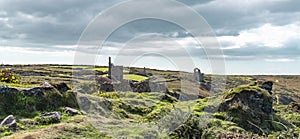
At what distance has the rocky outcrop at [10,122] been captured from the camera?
1325cm

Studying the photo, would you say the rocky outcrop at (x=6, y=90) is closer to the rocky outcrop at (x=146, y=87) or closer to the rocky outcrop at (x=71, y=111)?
the rocky outcrop at (x=71, y=111)

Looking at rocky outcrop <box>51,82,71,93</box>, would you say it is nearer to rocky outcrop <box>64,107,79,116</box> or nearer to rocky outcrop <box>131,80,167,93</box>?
rocky outcrop <box>64,107,79,116</box>

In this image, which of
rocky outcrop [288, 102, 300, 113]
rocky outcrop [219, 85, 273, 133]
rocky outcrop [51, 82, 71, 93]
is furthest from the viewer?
rocky outcrop [288, 102, 300, 113]

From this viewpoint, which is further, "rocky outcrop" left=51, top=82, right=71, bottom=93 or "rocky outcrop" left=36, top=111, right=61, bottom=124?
"rocky outcrop" left=51, top=82, right=71, bottom=93

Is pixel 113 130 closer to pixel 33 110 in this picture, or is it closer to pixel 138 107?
pixel 33 110

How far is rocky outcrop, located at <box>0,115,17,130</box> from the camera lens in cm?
1325

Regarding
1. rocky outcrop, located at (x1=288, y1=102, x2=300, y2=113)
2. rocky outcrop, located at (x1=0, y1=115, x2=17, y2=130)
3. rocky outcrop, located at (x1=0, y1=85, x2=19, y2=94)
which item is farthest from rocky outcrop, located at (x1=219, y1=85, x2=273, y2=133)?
rocky outcrop, located at (x1=0, y1=115, x2=17, y2=130)

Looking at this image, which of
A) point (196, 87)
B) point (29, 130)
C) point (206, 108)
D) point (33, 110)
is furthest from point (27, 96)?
point (196, 87)

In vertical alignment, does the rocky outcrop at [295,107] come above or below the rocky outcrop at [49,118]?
below

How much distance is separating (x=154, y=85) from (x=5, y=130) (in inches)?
824

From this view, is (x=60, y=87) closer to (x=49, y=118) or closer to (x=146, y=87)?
(x=49, y=118)

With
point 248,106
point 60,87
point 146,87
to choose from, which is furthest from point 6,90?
point 146,87

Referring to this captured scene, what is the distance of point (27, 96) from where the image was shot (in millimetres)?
16328

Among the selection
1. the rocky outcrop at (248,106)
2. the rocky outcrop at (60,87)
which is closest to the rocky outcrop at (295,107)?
the rocky outcrop at (248,106)
